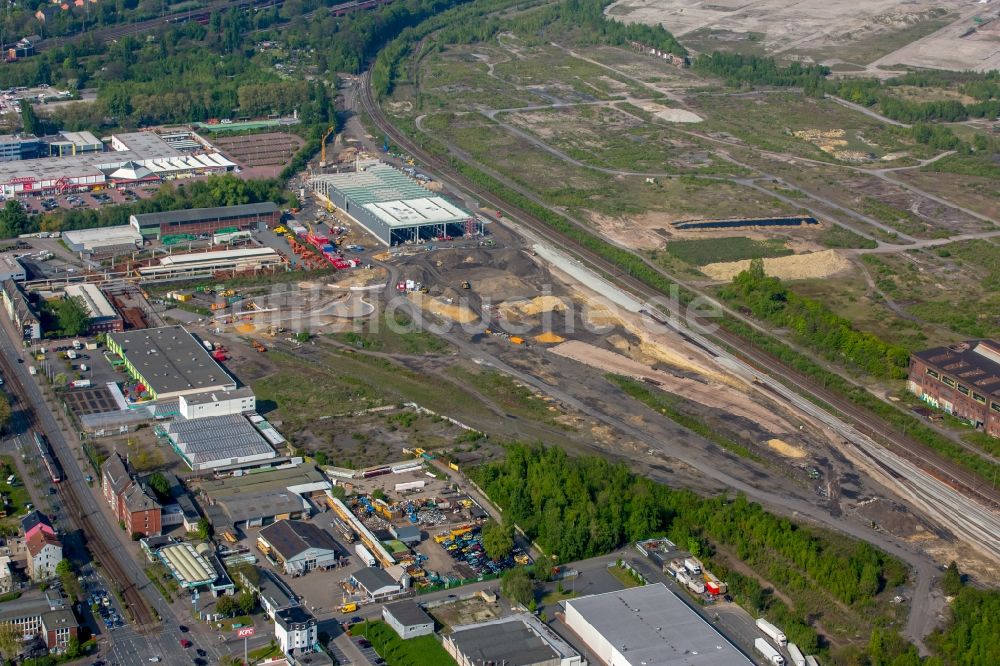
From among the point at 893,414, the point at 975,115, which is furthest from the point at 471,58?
the point at 893,414

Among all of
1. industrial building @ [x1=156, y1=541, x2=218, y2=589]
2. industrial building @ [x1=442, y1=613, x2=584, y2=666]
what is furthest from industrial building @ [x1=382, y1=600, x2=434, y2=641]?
industrial building @ [x1=156, y1=541, x2=218, y2=589]

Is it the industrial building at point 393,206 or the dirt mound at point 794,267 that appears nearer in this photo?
the dirt mound at point 794,267

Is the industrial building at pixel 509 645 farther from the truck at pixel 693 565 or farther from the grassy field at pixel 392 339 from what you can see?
the grassy field at pixel 392 339

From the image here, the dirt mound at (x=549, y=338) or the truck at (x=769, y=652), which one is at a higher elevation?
the dirt mound at (x=549, y=338)

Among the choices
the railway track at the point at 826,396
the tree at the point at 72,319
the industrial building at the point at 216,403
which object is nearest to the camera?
the railway track at the point at 826,396


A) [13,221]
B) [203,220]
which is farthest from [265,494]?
[13,221]

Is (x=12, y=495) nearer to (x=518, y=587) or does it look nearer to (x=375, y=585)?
Result: (x=375, y=585)

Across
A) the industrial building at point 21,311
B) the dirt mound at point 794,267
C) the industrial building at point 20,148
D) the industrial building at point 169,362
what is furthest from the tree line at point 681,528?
the industrial building at point 20,148

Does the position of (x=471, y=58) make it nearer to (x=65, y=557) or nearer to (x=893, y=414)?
(x=893, y=414)

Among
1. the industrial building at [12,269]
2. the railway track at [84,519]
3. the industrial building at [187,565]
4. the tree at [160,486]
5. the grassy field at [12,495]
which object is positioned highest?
the industrial building at [12,269]
